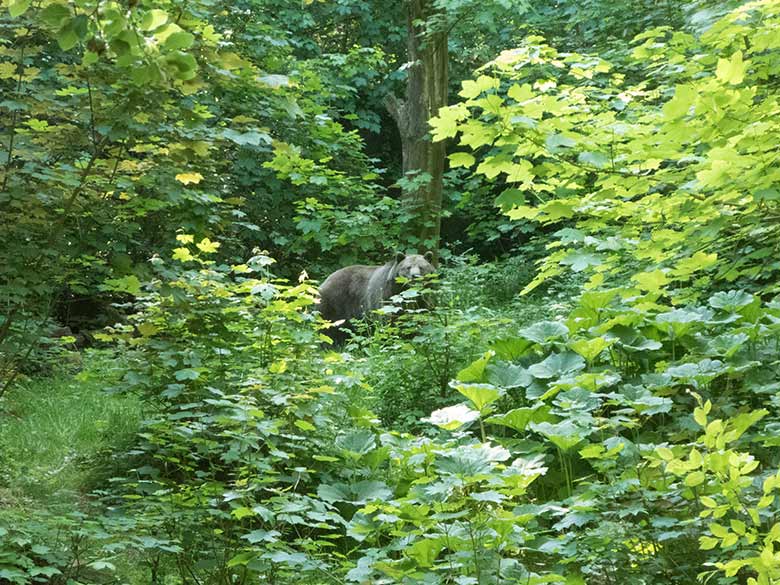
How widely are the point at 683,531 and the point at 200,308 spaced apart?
280 centimetres

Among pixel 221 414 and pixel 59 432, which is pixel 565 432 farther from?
pixel 59 432

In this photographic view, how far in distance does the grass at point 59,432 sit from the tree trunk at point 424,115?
565 centimetres

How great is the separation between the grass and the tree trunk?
18.5ft

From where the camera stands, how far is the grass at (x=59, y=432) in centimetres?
495

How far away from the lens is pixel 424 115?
40.9 ft

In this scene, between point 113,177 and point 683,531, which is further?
point 113,177

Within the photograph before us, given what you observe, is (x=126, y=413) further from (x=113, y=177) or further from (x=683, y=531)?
(x=683, y=531)

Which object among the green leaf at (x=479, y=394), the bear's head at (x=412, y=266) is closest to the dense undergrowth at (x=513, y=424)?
the green leaf at (x=479, y=394)

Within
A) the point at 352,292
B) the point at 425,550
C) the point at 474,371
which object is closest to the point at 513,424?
the point at 474,371

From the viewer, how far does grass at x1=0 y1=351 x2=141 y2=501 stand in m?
4.95

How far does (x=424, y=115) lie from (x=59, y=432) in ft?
26.1

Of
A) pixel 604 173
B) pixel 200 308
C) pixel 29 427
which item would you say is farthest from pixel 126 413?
pixel 604 173

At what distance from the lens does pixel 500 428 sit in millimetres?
5066

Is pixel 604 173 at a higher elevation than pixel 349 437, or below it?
higher
